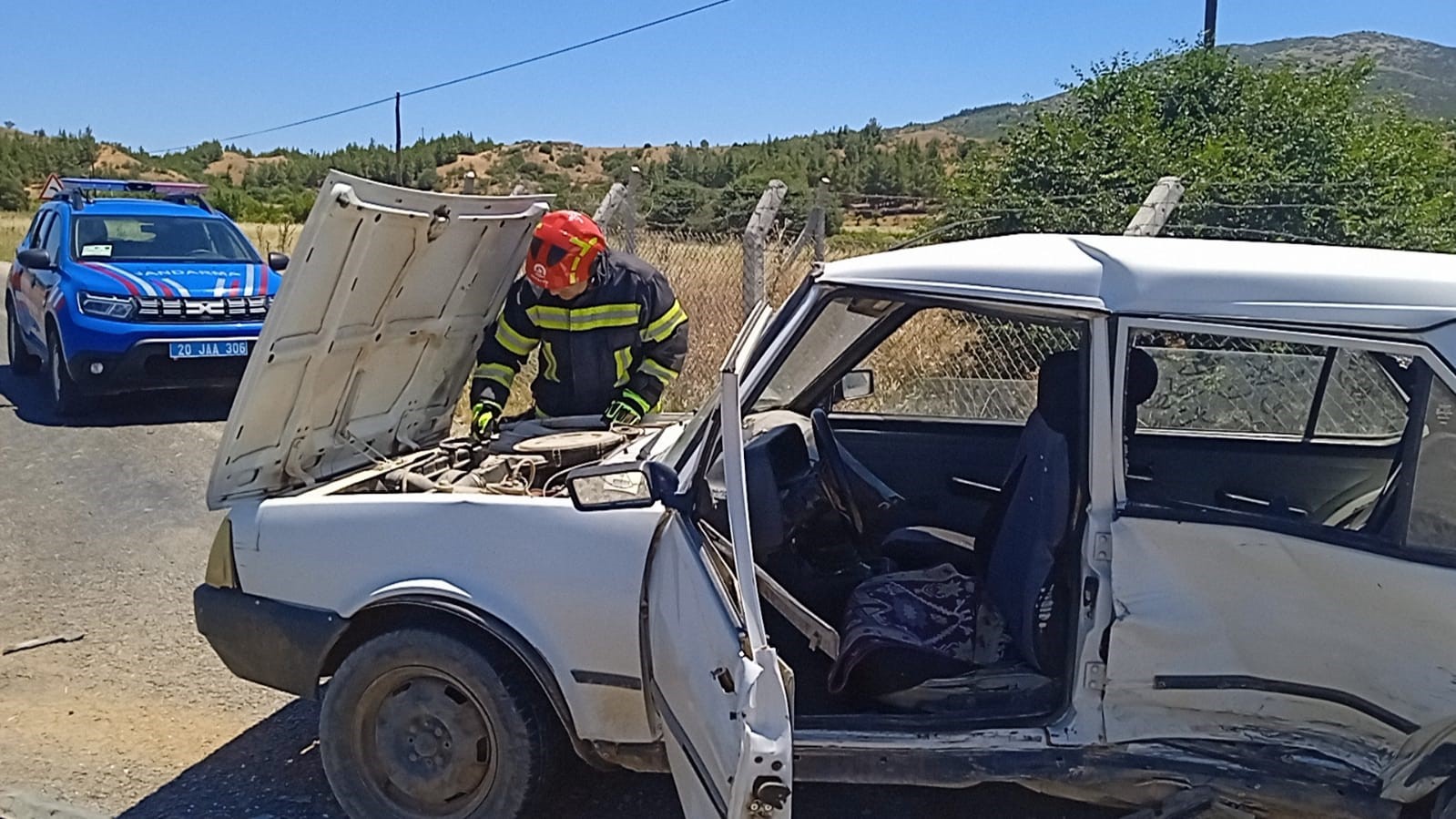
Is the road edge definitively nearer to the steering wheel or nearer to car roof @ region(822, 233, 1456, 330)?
the steering wheel

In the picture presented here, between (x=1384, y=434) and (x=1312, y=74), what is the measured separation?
32.3 ft

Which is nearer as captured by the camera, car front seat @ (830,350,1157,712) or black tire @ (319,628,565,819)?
car front seat @ (830,350,1157,712)

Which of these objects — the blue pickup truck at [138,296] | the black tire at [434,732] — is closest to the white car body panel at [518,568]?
the black tire at [434,732]

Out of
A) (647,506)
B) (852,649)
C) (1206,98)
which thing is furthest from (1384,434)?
(1206,98)

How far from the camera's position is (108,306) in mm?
8617

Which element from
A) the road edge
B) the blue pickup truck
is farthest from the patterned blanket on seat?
the blue pickup truck

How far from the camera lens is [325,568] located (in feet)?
11.0

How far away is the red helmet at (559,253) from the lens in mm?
4570

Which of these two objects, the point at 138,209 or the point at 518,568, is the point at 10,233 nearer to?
the point at 138,209

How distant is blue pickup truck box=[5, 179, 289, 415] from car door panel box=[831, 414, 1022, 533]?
5437 mm

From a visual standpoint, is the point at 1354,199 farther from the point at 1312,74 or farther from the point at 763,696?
the point at 763,696

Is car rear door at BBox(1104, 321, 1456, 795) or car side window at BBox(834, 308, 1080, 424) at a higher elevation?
car side window at BBox(834, 308, 1080, 424)

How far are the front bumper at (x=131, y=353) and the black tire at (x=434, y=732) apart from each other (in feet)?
19.0

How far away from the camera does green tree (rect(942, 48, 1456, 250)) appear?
936 cm
